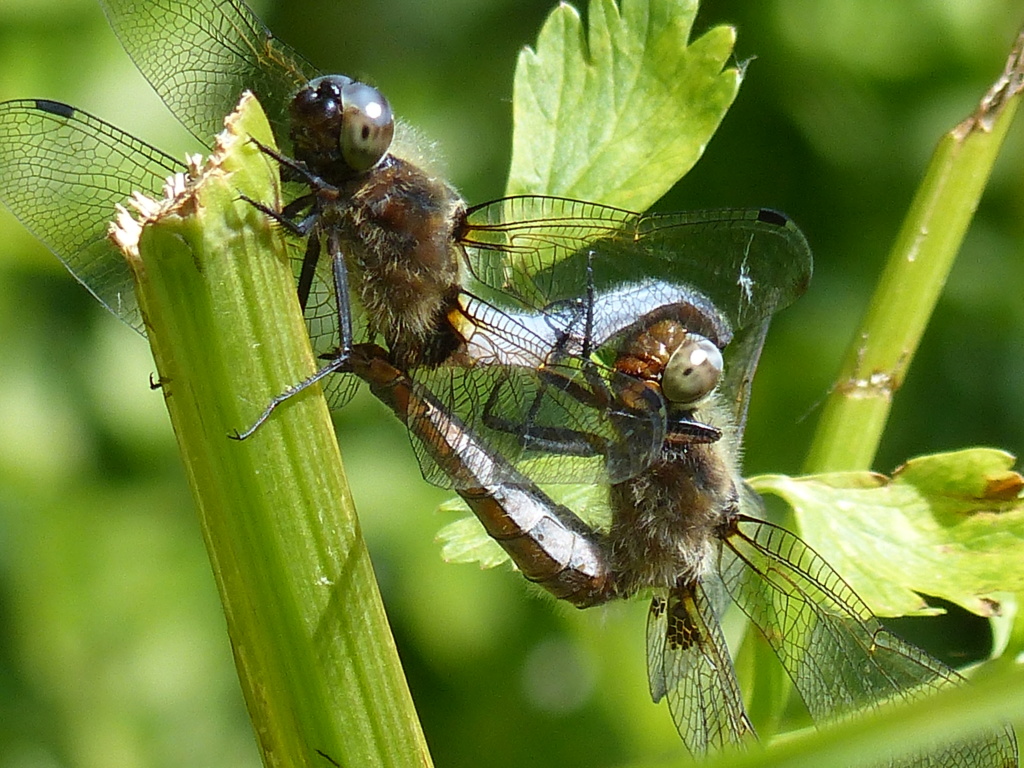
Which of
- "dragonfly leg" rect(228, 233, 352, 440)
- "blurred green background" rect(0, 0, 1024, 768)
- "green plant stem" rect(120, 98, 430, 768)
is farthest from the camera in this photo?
"blurred green background" rect(0, 0, 1024, 768)

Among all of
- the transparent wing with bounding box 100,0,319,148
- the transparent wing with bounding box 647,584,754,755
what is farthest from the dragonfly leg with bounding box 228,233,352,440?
the transparent wing with bounding box 647,584,754,755

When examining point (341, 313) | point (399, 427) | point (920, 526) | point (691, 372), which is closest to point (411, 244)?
point (341, 313)

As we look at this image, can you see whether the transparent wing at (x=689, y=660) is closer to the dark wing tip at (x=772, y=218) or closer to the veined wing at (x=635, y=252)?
the veined wing at (x=635, y=252)

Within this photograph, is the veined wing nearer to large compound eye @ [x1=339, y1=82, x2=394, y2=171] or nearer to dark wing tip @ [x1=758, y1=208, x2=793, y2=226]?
dark wing tip @ [x1=758, y1=208, x2=793, y2=226]

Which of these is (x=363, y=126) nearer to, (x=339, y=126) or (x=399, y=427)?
(x=339, y=126)

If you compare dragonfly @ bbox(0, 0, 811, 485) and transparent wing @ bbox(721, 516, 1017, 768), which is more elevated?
dragonfly @ bbox(0, 0, 811, 485)

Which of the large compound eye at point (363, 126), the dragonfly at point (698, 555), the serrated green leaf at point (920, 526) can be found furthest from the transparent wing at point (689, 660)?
the large compound eye at point (363, 126)
